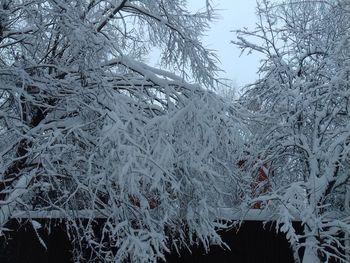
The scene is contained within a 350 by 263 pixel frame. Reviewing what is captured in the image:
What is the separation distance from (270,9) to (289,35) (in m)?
0.62

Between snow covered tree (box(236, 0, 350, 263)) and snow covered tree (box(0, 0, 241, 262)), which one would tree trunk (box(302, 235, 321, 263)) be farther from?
snow covered tree (box(0, 0, 241, 262))

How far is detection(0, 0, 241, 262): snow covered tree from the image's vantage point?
15.0 feet

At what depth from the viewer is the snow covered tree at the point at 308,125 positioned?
7719 millimetres

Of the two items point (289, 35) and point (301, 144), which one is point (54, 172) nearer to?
point (301, 144)

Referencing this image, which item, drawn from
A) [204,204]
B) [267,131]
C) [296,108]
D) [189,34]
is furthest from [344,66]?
[204,204]

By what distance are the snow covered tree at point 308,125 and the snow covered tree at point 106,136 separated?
2.23 metres

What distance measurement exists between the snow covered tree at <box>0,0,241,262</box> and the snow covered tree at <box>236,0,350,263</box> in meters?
2.23

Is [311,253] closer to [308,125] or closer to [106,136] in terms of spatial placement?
[308,125]

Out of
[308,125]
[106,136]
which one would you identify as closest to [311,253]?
[308,125]

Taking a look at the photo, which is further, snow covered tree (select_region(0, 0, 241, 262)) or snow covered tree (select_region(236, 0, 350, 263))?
snow covered tree (select_region(236, 0, 350, 263))

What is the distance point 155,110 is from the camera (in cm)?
586

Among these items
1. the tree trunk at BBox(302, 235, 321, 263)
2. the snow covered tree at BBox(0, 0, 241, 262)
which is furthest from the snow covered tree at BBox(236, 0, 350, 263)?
the snow covered tree at BBox(0, 0, 241, 262)

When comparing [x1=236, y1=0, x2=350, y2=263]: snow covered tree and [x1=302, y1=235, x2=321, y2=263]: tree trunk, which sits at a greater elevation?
[x1=236, y1=0, x2=350, y2=263]: snow covered tree

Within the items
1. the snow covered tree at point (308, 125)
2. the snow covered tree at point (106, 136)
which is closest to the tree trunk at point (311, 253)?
the snow covered tree at point (308, 125)
